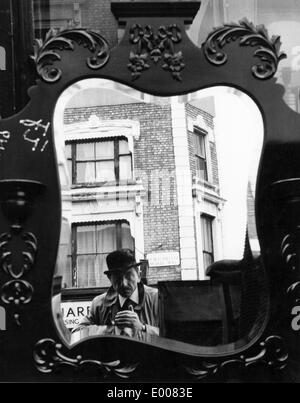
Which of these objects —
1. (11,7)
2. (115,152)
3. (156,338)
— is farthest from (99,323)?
(11,7)

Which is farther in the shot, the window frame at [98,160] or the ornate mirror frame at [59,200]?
the window frame at [98,160]

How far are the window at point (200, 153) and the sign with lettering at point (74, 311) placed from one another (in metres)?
1.19

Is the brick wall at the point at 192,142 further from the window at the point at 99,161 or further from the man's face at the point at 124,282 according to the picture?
the man's face at the point at 124,282

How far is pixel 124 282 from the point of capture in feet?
18.7

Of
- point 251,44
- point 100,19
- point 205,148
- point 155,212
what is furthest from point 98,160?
point 251,44

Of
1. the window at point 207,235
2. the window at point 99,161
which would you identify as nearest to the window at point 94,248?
the window at point 99,161

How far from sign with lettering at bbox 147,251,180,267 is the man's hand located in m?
0.36

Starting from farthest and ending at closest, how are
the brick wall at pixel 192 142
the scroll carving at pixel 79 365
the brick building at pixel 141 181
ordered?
A: the brick wall at pixel 192 142 < the brick building at pixel 141 181 < the scroll carving at pixel 79 365

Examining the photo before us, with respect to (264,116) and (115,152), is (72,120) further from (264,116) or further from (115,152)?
(264,116)

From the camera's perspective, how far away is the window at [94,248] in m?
5.66

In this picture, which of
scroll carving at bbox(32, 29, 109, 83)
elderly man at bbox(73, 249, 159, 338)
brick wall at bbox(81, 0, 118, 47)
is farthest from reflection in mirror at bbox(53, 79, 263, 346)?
brick wall at bbox(81, 0, 118, 47)

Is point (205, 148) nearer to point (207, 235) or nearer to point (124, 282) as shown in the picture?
point (207, 235)

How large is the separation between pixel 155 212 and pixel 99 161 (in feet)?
1.75
